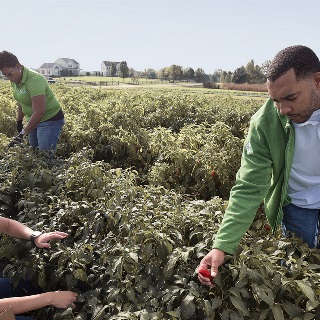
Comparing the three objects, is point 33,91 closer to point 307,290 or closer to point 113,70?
point 307,290

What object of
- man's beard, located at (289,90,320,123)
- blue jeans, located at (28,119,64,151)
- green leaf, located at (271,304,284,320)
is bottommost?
green leaf, located at (271,304,284,320)

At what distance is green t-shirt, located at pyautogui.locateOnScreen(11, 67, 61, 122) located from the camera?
4.13 meters

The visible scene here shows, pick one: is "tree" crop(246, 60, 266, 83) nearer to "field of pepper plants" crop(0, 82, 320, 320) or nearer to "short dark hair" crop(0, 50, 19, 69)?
"short dark hair" crop(0, 50, 19, 69)

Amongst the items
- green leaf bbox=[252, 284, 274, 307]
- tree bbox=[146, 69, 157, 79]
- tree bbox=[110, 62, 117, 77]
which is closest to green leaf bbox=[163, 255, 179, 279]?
green leaf bbox=[252, 284, 274, 307]

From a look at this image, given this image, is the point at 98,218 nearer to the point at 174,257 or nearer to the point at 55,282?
the point at 55,282

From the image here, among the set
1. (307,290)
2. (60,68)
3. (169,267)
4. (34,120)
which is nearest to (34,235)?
(169,267)

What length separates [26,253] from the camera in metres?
2.33

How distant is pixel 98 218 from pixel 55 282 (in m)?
0.43

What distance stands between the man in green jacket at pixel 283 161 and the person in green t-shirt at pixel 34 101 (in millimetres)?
2660

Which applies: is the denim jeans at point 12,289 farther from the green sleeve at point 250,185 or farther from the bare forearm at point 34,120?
the bare forearm at point 34,120

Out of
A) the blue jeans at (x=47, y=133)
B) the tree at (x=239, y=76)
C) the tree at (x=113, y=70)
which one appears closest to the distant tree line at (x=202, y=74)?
the tree at (x=239, y=76)

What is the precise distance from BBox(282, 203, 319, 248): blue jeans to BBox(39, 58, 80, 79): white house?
312 feet

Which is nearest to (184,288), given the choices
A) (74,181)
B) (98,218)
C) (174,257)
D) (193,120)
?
(174,257)

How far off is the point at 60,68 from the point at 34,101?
105123 millimetres
